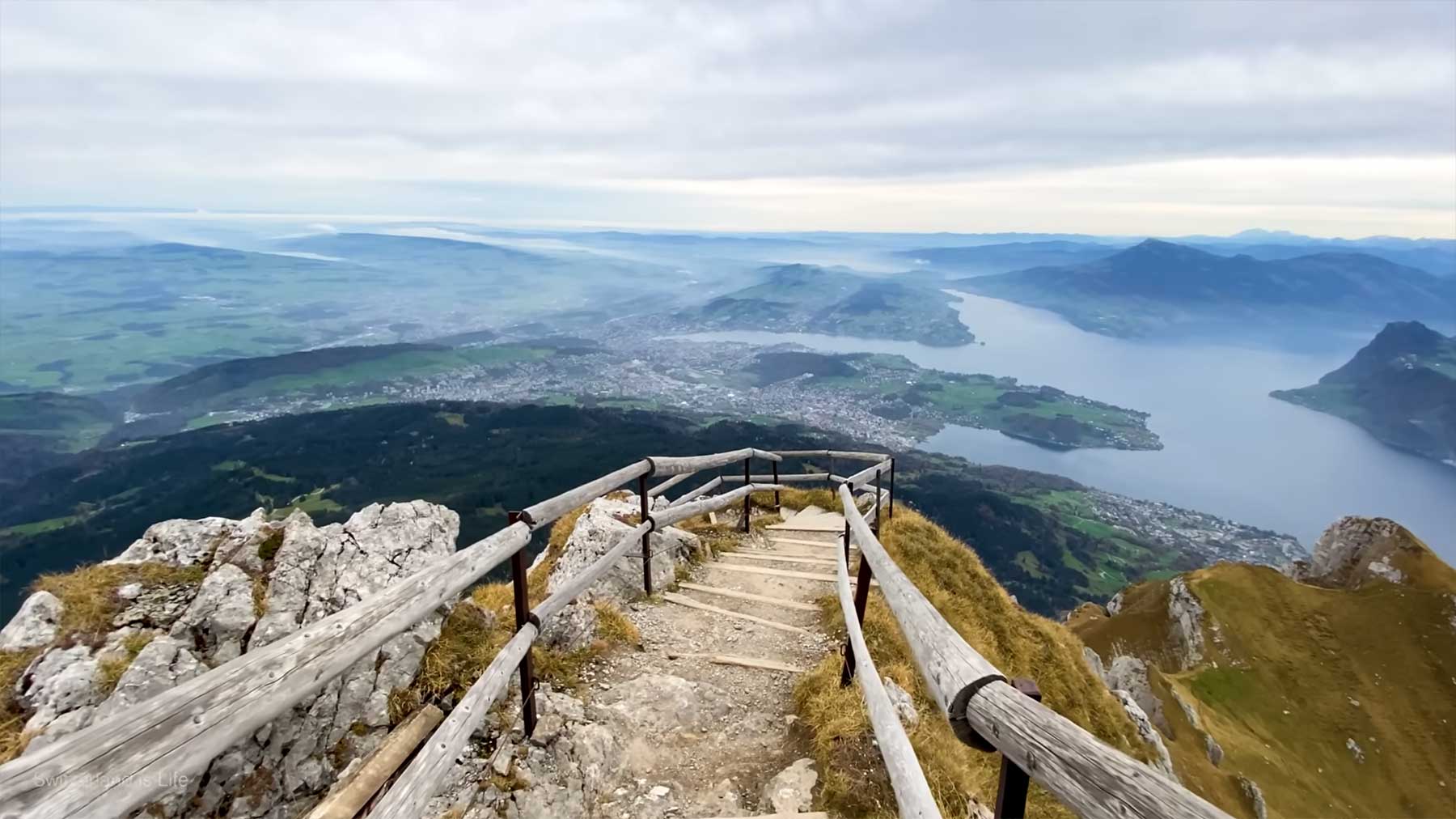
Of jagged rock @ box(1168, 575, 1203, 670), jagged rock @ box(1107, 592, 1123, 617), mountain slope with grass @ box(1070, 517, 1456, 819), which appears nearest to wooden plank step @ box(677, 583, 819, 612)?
mountain slope with grass @ box(1070, 517, 1456, 819)

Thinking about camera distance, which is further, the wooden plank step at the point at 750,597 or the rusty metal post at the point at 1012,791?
the wooden plank step at the point at 750,597

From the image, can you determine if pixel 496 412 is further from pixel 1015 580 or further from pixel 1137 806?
pixel 1137 806

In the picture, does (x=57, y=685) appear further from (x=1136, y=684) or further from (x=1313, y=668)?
(x=1313, y=668)

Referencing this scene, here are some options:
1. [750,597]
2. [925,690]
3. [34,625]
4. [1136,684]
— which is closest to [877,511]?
[750,597]

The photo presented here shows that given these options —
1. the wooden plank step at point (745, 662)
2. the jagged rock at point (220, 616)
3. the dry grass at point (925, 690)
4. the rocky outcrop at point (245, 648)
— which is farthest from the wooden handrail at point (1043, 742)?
the jagged rock at point (220, 616)

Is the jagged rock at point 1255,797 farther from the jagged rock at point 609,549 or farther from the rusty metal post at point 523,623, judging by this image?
the rusty metal post at point 523,623

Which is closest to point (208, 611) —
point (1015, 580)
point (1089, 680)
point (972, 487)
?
point (1089, 680)

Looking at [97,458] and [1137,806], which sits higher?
[1137,806]
